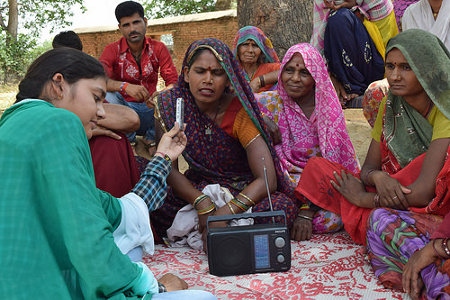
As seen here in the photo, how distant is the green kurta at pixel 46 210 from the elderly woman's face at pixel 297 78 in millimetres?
2309

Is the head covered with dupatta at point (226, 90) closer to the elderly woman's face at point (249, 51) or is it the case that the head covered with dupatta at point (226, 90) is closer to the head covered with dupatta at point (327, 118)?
the head covered with dupatta at point (327, 118)

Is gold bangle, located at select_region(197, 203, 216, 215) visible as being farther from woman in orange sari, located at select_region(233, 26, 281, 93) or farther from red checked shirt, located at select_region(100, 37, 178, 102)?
red checked shirt, located at select_region(100, 37, 178, 102)

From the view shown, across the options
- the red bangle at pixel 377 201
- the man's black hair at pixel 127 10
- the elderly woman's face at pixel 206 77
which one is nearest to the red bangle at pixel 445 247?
the red bangle at pixel 377 201

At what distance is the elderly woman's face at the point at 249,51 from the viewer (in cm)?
493

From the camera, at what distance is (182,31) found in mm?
11188

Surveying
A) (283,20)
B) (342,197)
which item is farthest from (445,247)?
(283,20)

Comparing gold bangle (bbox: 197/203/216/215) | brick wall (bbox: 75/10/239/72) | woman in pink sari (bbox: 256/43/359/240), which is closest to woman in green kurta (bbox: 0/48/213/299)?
gold bangle (bbox: 197/203/216/215)

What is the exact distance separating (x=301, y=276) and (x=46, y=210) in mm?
1659

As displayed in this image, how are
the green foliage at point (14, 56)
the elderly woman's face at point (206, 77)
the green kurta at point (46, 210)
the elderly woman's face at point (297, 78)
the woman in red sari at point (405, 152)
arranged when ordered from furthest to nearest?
1. the green foliage at point (14, 56)
2. the elderly woman's face at point (297, 78)
3. the elderly woman's face at point (206, 77)
4. the woman in red sari at point (405, 152)
5. the green kurta at point (46, 210)

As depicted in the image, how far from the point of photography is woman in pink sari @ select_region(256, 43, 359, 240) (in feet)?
11.5

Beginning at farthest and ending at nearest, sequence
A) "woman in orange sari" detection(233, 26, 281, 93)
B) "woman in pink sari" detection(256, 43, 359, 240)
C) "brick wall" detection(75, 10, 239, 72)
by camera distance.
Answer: "brick wall" detection(75, 10, 239, 72), "woman in orange sari" detection(233, 26, 281, 93), "woman in pink sari" detection(256, 43, 359, 240)

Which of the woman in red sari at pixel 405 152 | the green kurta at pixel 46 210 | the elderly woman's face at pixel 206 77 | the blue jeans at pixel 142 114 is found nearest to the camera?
the green kurta at pixel 46 210

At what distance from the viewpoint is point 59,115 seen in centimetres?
148

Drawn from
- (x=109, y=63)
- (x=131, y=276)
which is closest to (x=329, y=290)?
(x=131, y=276)
